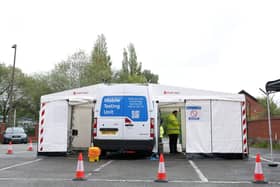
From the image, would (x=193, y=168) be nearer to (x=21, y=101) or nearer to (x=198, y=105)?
(x=198, y=105)

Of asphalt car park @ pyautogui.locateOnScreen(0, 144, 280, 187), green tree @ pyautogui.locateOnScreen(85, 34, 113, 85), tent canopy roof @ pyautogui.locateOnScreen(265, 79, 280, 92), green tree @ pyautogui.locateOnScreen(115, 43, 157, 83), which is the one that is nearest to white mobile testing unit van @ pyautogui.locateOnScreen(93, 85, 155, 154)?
asphalt car park @ pyautogui.locateOnScreen(0, 144, 280, 187)

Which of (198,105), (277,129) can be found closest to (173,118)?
(198,105)

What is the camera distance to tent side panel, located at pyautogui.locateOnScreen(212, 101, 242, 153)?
47.7ft

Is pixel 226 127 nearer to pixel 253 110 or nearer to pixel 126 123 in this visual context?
pixel 126 123

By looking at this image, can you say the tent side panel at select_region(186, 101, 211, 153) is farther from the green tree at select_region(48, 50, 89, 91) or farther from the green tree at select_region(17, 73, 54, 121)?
the green tree at select_region(17, 73, 54, 121)

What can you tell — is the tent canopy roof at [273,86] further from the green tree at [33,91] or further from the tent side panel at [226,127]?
the green tree at [33,91]

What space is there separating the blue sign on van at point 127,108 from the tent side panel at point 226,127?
296 centimetres

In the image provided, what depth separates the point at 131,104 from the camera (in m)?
13.7

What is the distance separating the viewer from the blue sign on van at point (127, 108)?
1366 cm

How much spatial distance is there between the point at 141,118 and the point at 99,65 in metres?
37.2

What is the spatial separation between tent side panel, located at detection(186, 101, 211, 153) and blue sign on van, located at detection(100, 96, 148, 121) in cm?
207

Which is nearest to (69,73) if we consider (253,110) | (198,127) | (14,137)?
(14,137)

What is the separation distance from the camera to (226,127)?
14.7 m

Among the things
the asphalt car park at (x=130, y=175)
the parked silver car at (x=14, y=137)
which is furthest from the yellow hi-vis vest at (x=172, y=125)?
the parked silver car at (x=14, y=137)
